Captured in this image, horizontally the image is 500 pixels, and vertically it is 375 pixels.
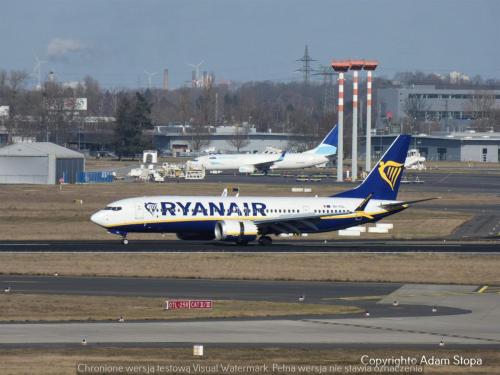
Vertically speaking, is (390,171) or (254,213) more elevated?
(390,171)

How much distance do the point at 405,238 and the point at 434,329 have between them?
39660mm

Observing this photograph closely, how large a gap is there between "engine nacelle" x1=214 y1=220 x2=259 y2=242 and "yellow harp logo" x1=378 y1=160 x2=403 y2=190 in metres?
11.4

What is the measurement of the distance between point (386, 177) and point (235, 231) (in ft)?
43.2

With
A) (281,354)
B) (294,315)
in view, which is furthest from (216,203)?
(281,354)

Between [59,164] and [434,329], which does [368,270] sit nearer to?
[434,329]

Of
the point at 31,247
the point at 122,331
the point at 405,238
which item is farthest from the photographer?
the point at 405,238

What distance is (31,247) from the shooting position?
6912 cm

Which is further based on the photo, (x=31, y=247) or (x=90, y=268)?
(x=31, y=247)

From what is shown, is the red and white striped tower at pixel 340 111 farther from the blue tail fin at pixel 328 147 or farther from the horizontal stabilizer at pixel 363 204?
the horizontal stabilizer at pixel 363 204

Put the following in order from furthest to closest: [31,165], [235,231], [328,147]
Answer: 1. [328,147]
2. [31,165]
3. [235,231]

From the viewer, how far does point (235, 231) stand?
69.5 metres

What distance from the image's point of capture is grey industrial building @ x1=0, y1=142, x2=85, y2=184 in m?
Result: 138

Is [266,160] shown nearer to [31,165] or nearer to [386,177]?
[31,165]

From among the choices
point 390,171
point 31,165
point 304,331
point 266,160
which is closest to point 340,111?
point 266,160
